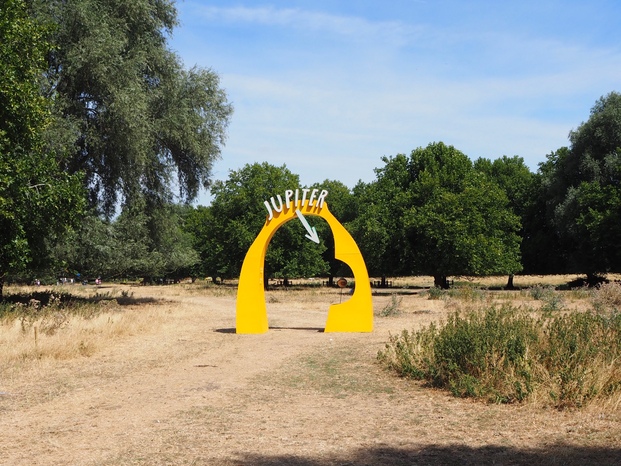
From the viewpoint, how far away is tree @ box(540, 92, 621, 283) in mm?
37250

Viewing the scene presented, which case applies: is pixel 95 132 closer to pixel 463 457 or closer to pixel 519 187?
pixel 463 457

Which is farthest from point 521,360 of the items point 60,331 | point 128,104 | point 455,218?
point 455,218

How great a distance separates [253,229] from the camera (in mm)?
49969

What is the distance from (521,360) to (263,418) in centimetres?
360

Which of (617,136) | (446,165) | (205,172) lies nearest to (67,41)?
(205,172)

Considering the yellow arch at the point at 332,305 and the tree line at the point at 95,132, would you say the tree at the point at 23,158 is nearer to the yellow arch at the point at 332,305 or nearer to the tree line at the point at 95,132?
the tree line at the point at 95,132

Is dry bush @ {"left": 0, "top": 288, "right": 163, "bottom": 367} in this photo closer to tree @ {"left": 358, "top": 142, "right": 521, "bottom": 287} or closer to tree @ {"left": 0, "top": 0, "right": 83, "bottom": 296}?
tree @ {"left": 0, "top": 0, "right": 83, "bottom": 296}

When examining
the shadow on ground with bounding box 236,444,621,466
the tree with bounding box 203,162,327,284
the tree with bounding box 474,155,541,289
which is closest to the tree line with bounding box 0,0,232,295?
the shadow on ground with bounding box 236,444,621,466

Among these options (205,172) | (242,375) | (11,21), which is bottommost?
(242,375)

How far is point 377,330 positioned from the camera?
17422 millimetres

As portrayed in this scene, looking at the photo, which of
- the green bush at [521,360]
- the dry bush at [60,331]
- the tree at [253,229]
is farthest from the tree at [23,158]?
the tree at [253,229]

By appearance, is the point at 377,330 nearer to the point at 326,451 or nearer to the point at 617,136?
the point at 326,451

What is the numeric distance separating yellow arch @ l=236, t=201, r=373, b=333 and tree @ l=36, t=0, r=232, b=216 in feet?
26.7

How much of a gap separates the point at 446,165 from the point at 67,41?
26.3 m
